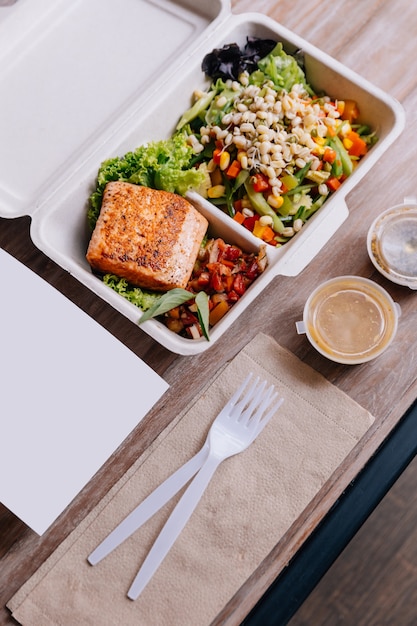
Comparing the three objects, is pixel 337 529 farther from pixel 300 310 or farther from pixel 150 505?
pixel 300 310

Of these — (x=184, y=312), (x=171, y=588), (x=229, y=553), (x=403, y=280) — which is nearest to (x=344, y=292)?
(x=403, y=280)

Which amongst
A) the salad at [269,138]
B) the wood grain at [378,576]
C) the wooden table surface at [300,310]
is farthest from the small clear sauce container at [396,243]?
the wood grain at [378,576]

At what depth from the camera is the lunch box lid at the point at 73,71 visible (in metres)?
1.86

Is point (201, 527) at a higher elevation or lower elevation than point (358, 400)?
lower

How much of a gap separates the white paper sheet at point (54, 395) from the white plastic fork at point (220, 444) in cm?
20

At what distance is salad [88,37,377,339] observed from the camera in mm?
1805

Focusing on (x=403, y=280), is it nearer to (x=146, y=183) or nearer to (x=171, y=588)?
(x=146, y=183)

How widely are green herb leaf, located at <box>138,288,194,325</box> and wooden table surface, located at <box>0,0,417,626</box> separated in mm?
147

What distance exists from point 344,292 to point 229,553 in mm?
761

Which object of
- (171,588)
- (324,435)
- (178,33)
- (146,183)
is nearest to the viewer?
(171,588)

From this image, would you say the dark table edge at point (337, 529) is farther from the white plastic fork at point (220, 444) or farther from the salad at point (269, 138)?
the salad at point (269, 138)

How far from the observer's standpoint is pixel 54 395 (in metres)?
1.66

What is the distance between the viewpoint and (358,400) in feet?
5.81

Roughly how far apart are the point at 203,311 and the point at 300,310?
0.31m
